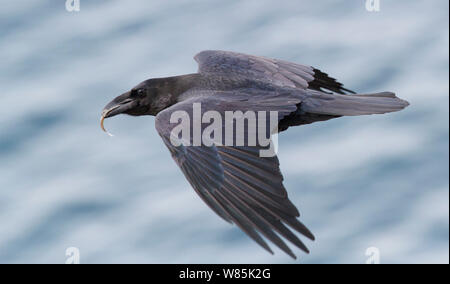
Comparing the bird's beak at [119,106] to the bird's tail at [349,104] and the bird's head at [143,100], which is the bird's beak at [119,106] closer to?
the bird's head at [143,100]

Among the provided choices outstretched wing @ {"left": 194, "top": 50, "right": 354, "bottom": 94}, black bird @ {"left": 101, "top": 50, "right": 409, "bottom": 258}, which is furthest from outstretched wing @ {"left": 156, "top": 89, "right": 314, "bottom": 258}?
outstretched wing @ {"left": 194, "top": 50, "right": 354, "bottom": 94}

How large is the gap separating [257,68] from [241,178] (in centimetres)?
250

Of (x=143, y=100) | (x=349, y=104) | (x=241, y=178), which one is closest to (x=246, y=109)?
(x=241, y=178)

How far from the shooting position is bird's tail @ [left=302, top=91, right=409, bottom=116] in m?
8.27

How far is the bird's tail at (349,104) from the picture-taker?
325 inches

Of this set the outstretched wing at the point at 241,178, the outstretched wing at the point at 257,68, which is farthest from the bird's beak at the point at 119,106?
the outstretched wing at the point at 241,178

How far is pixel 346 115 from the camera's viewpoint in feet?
27.1

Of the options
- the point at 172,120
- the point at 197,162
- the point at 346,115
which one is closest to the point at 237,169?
the point at 197,162

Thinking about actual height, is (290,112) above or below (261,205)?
above

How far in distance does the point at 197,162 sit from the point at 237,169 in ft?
1.19

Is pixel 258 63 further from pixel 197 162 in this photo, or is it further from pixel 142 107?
pixel 197 162

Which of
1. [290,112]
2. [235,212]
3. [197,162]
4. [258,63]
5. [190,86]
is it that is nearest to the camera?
[235,212]

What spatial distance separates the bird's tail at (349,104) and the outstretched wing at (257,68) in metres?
0.58

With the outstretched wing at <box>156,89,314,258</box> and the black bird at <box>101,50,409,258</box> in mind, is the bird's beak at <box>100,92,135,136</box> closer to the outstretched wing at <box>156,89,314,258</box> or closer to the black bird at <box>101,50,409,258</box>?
the black bird at <box>101,50,409,258</box>
